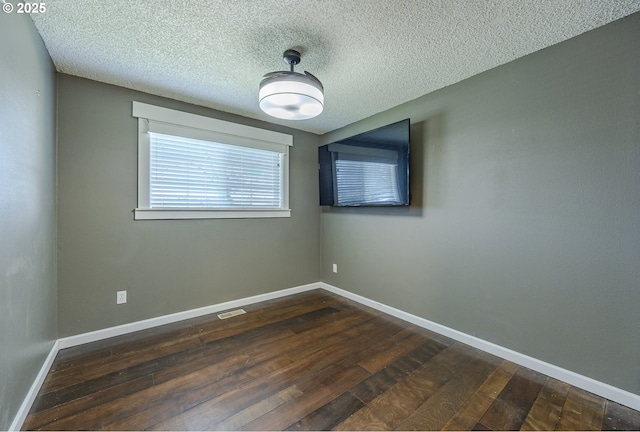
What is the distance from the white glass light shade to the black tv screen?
1.11m

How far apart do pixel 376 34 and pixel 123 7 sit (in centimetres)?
157

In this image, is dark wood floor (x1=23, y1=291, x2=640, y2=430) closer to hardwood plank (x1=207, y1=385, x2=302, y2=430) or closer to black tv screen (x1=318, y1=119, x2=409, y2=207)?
hardwood plank (x1=207, y1=385, x2=302, y2=430)

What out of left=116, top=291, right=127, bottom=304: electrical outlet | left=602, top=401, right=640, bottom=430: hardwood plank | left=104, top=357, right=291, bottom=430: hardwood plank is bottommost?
left=602, top=401, right=640, bottom=430: hardwood plank

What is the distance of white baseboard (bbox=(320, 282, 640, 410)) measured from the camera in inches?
63.3

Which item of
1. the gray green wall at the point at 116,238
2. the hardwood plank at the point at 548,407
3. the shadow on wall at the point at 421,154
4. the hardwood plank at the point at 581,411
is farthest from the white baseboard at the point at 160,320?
the hardwood plank at the point at 581,411

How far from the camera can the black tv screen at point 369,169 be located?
2.71 metres

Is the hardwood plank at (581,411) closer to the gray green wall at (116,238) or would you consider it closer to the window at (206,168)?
the gray green wall at (116,238)

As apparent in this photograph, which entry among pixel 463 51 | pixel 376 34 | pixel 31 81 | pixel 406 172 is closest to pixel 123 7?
pixel 31 81

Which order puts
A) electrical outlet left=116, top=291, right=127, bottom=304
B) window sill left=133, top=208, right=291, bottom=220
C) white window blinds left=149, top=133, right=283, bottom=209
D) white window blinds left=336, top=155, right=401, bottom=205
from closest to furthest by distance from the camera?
electrical outlet left=116, top=291, right=127, bottom=304, window sill left=133, top=208, right=291, bottom=220, white window blinds left=149, top=133, right=283, bottom=209, white window blinds left=336, top=155, right=401, bottom=205

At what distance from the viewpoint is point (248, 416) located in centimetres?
149

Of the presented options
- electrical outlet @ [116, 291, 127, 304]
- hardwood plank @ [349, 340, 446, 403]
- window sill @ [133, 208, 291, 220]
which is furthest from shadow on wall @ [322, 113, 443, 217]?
electrical outlet @ [116, 291, 127, 304]

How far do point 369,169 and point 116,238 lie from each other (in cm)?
A: 268

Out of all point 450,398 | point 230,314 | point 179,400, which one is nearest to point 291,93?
point 179,400

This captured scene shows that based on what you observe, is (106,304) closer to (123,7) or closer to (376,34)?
(123,7)
